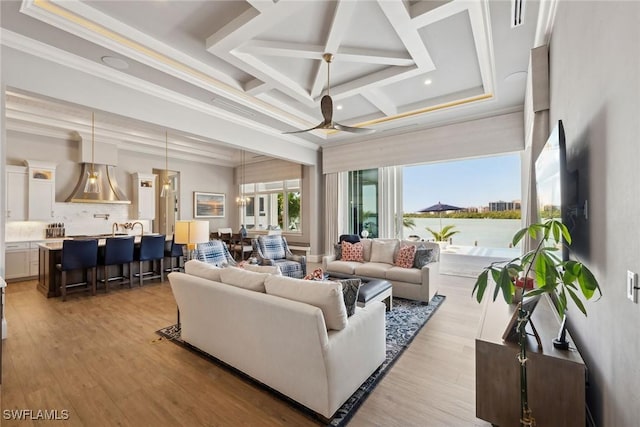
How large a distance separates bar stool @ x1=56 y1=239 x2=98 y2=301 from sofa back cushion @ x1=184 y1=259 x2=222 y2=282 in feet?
9.74

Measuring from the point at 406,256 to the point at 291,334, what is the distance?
10.1ft

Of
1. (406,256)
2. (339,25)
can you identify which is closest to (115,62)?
(339,25)

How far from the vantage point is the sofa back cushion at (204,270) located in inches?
99.4

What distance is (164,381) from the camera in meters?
2.24

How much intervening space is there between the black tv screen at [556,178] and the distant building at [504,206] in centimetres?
417

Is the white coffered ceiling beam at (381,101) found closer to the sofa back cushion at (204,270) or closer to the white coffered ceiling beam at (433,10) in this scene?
the white coffered ceiling beam at (433,10)

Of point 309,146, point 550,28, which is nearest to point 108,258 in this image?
point 309,146

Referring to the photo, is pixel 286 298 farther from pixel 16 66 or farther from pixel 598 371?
pixel 16 66

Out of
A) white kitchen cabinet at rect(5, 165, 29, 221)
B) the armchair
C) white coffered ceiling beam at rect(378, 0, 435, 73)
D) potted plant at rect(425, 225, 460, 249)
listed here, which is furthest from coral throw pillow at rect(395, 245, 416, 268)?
white kitchen cabinet at rect(5, 165, 29, 221)

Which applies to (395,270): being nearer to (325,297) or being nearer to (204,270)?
(325,297)

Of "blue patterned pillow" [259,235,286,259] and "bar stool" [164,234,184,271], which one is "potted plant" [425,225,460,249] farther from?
"bar stool" [164,234,184,271]

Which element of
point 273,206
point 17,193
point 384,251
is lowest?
point 384,251

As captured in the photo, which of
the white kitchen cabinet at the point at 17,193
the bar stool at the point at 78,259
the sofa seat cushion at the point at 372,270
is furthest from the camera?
the white kitchen cabinet at the point at 17,193

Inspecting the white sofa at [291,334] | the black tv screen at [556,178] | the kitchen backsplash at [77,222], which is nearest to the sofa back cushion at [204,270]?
the white sofa at [291,334]
